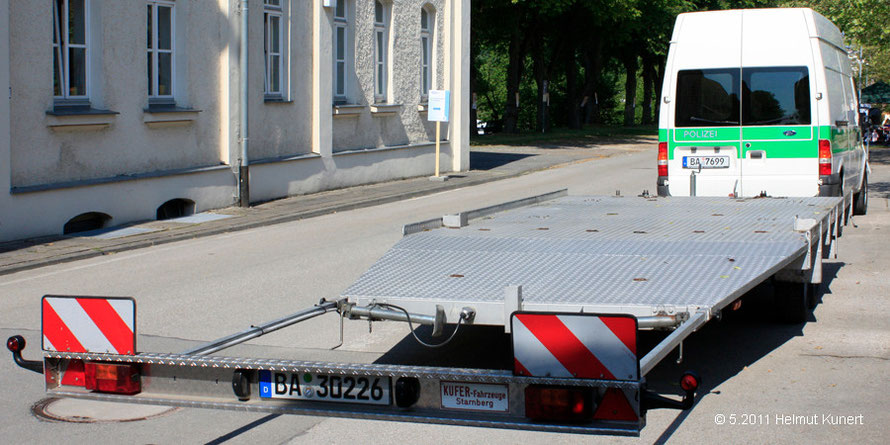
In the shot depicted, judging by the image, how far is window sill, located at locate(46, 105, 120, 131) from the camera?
45.5 feet

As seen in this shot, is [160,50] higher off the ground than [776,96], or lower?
higher

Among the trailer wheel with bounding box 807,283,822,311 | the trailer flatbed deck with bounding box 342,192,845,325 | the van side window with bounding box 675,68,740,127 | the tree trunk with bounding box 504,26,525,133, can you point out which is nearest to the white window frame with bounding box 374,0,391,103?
the van side window with bounding box 675,68,740,127

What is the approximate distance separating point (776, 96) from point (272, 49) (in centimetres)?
999

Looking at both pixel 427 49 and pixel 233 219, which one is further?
pixel 427 49

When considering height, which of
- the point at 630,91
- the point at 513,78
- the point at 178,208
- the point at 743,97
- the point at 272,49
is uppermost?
the point at 630,91

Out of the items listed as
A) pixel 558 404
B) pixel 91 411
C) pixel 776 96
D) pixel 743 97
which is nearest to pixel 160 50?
pixel 743 97

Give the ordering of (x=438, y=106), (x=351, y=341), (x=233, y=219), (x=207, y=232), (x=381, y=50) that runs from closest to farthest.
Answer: (x=351, y=341), (x=207, y=232), (x=233, y=219), (x=381, y=50), (x=438, y=106)

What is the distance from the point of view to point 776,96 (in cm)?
1222

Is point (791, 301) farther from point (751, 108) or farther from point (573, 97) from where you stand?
point (573, 97)

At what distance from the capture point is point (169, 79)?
1639 centimetres

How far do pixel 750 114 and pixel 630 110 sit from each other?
157ft

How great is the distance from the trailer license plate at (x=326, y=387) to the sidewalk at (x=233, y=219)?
27.0 ft

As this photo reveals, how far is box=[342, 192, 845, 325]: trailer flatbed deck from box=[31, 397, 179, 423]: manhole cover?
4.52 feet

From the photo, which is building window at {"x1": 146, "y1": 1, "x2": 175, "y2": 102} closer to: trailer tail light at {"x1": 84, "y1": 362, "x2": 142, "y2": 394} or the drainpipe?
the drainpipe
